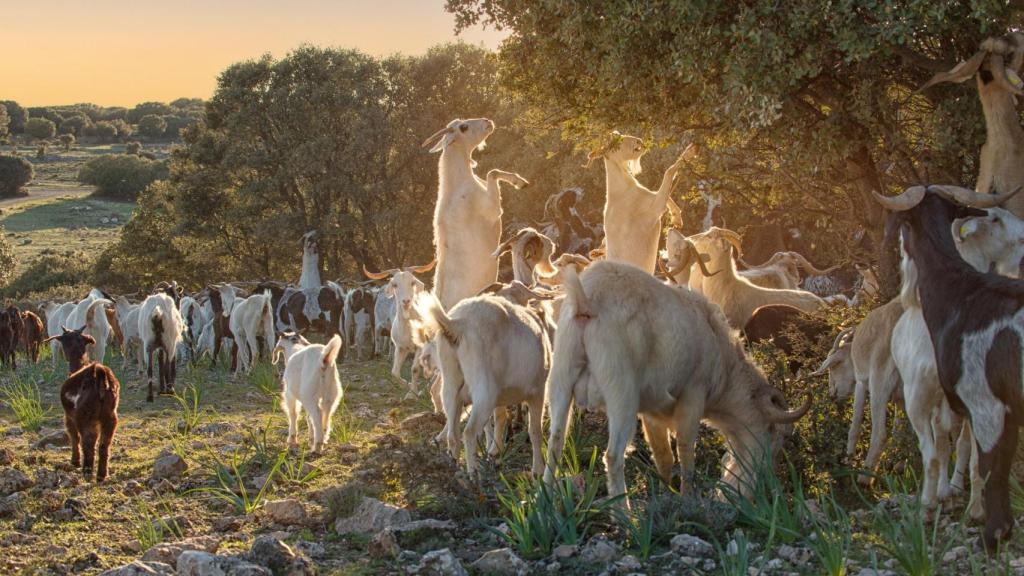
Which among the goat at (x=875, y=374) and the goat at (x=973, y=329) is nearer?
the goat at (x=973, y=329)

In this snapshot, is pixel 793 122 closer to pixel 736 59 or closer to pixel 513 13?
pixel 736 59

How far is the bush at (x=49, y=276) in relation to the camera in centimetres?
4431

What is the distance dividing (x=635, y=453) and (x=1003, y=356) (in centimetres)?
386

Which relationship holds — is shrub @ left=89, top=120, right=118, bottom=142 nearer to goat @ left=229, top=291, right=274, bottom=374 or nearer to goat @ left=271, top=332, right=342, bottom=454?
goat @ left=229, top=291, right=274, bottom=374

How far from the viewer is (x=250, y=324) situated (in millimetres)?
19078

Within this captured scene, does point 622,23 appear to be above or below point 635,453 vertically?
above

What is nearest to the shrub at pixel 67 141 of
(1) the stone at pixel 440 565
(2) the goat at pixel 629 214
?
(2) the goat at pixel 629 214

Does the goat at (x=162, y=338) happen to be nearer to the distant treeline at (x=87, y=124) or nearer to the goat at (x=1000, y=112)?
the goat at (x=1000, y=112)

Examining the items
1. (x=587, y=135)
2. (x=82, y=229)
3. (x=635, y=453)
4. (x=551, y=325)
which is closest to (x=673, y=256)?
(x=587, y=135)

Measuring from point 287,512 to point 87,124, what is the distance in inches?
4172

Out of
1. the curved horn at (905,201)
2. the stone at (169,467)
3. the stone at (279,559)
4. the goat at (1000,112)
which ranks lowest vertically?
the stone at (169,467)

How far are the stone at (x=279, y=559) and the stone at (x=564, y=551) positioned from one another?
131cm

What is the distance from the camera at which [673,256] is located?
39.3 ft

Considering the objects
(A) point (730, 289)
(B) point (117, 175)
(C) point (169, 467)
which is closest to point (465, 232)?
(A) point (730, 289)
